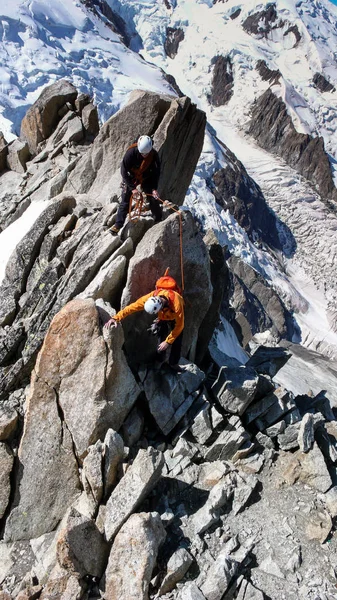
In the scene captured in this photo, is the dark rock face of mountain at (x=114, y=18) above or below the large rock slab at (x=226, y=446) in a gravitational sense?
below

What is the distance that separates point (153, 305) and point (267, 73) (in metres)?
149

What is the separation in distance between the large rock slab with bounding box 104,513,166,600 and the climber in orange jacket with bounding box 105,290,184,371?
3648mm

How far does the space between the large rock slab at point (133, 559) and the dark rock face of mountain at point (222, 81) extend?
152299 millimetres

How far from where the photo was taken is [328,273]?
9869 cm

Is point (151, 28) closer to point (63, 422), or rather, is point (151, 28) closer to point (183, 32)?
point (183, 32)

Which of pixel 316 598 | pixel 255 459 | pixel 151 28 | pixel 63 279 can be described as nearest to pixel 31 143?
pixel 63 279

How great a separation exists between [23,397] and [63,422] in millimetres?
1389

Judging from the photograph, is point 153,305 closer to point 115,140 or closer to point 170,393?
point 170,393

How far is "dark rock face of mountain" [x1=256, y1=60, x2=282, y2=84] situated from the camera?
137062 mm

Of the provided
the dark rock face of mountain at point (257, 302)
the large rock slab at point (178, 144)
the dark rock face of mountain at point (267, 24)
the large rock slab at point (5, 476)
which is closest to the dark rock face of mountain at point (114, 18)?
the dark rock face of mountain at point (267, 24)

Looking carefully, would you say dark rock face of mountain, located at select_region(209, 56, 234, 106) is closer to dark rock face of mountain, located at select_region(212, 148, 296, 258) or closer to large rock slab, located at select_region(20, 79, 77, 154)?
dark rock face of mountain, located at select_region(212, 148, 296, 258)

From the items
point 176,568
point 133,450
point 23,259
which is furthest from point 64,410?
point 23,259

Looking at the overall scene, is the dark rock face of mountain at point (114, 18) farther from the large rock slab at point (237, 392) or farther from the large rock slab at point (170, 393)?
the large rock slab at point (237, 392)

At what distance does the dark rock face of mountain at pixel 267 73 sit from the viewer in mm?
137062
